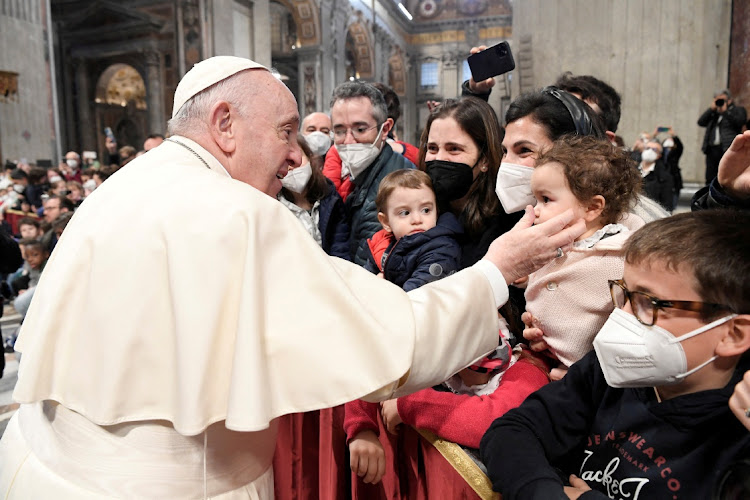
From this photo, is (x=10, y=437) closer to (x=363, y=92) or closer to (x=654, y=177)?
(x=363, y=92)

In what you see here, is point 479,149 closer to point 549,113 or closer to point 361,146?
point 549,113

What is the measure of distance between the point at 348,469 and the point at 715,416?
1.50 meters

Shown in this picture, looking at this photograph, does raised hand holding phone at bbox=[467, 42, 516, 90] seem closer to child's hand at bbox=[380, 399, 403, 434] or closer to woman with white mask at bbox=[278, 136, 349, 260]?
woman with white mask at bbox=[278, 136, 349, 260]

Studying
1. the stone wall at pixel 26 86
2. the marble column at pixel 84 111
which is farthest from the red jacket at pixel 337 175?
the marble column at pixel 84 111

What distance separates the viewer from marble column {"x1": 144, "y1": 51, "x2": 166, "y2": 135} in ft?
52.1

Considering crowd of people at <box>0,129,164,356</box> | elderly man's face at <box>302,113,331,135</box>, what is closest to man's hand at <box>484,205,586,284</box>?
elderly man's face at <box>302,113,331,135</box>

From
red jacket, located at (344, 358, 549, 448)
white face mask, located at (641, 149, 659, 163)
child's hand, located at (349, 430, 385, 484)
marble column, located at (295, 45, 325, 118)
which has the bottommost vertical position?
child's hand, located at (349, 430, 385, 484)

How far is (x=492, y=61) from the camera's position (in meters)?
2.72

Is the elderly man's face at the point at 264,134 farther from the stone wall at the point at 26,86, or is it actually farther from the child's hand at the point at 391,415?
the stone wall at the point at 26,86

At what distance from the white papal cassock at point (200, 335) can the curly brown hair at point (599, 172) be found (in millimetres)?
420

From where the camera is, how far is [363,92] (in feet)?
11.1

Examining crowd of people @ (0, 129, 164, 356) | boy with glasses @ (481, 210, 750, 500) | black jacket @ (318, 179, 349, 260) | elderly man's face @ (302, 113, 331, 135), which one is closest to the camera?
A: boy with glasses @ (481, 210, 750, 500)

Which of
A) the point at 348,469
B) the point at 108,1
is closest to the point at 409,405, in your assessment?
the point at 348,469

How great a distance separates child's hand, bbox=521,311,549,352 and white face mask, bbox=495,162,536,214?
18.5 inches
